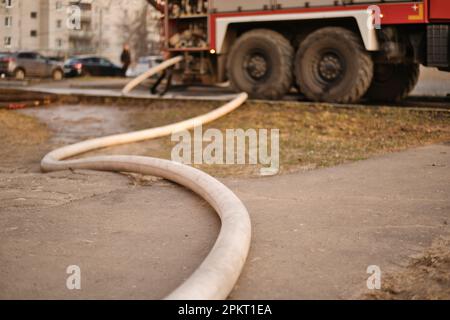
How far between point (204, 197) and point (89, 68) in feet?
99.8

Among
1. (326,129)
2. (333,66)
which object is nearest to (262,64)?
(333,66)

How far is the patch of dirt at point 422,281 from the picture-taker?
10.8 feet

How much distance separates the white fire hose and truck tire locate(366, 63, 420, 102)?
14.4 ft

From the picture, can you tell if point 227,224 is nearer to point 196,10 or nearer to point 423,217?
point 423,217

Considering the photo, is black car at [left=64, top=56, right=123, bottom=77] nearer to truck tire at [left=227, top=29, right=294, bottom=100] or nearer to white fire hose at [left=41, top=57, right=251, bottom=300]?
truck tire at [left=227, top=29, right=294, bottom=100]

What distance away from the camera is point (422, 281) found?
3.49 meters

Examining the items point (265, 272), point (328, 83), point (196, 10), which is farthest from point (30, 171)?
point (196, 10)

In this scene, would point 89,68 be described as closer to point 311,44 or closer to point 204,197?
point 311,44

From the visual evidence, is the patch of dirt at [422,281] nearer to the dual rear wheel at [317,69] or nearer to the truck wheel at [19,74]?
the dual rear wheel at [317,69]

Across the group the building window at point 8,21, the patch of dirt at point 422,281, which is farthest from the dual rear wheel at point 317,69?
the patch of dirt at point 422,281

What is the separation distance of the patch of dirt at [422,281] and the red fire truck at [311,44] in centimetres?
732

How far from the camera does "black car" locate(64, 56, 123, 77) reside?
34.2 meters

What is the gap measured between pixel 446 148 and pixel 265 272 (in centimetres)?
507

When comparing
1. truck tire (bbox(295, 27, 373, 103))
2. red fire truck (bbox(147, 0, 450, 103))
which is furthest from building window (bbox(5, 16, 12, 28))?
truck tire (bbox(295, 27, 373, 103))
